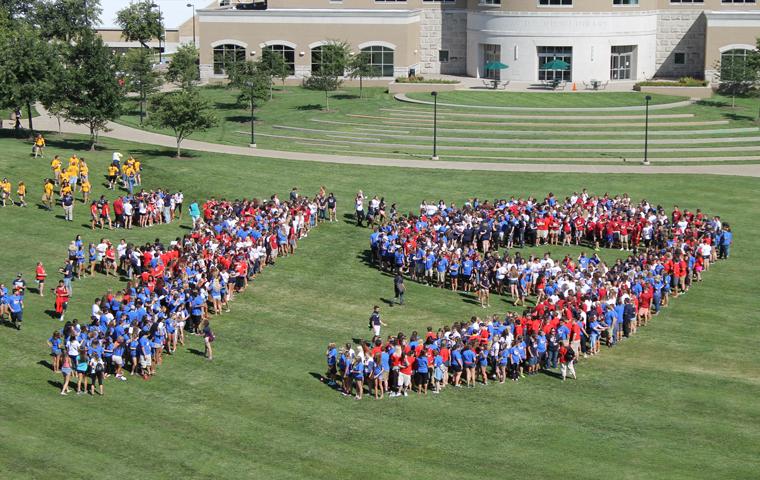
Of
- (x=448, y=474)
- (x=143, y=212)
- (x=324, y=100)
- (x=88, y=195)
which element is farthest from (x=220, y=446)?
(x=324, y=100)

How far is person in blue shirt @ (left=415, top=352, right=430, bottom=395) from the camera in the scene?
35.4m

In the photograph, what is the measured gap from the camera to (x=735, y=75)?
85.4m

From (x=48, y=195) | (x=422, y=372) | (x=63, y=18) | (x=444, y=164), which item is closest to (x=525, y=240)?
(x=444, y=164)

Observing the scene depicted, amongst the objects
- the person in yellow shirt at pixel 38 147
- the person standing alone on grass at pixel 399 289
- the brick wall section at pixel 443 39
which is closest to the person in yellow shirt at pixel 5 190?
the person in yellow shirt at pixel 38 147

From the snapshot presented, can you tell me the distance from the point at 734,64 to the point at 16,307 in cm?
6247

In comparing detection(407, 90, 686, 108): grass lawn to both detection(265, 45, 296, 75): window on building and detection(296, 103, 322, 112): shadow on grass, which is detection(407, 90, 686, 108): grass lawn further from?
detection(265, 45, 296, 75): window on building

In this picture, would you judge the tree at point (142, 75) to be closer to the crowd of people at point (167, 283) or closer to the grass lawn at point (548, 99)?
the grass lawn at point (548, 99)

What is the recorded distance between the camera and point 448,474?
30141mm

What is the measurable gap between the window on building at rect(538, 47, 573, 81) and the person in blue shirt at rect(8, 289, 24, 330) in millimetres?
60433

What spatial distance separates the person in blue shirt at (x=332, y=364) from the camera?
119 feet

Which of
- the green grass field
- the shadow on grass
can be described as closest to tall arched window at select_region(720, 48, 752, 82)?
the shadow on grass

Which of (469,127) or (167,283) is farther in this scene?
(469,127)

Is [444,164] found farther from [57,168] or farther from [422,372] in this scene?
[422,372]

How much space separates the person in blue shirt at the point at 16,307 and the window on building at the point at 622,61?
63.4 meters
